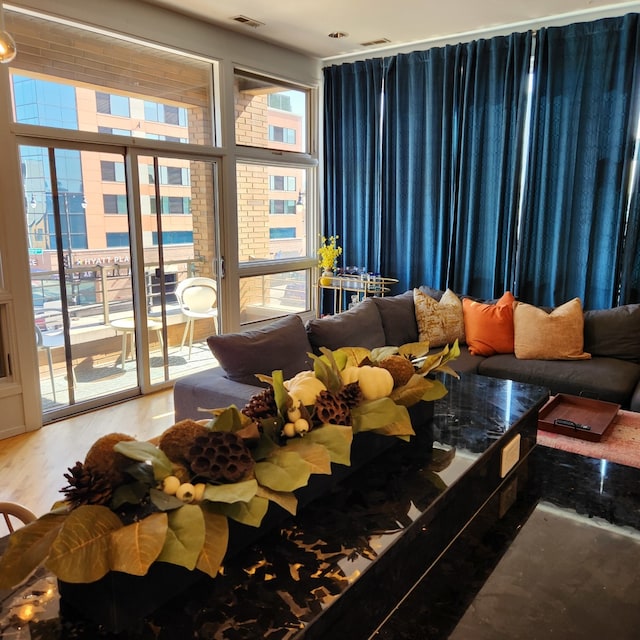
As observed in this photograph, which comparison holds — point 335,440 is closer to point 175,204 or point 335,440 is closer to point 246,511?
point 246,511

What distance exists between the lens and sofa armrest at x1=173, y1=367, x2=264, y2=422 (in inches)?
109

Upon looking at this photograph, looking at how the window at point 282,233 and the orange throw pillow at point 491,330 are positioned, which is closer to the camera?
the orange throw pillow at point 491,330

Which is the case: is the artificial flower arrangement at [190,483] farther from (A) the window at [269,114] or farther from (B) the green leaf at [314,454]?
(A) the window at [269,114]

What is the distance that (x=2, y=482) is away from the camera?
123 inches

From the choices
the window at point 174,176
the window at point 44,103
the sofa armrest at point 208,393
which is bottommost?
the sofa armrest at point 208,393

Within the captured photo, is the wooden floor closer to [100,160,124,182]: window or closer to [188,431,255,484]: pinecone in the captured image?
[100,160,124,182]: window

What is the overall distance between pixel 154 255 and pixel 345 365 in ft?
12.1

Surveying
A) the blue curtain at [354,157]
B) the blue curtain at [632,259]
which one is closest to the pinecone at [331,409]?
the blue curtain at [632,259]

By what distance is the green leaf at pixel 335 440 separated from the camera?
2.79ft

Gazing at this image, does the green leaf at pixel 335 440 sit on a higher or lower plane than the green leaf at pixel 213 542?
higher

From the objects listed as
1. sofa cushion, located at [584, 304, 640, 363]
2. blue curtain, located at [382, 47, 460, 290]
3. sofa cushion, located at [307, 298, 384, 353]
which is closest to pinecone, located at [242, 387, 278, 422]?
sofa cushion, located at [307, 298, 384, 353]

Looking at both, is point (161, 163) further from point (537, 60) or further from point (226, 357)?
point (537, 60)

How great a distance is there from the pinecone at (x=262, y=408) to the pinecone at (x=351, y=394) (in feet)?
0.46

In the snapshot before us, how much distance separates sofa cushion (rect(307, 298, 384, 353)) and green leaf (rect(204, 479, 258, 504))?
8.29 ft
